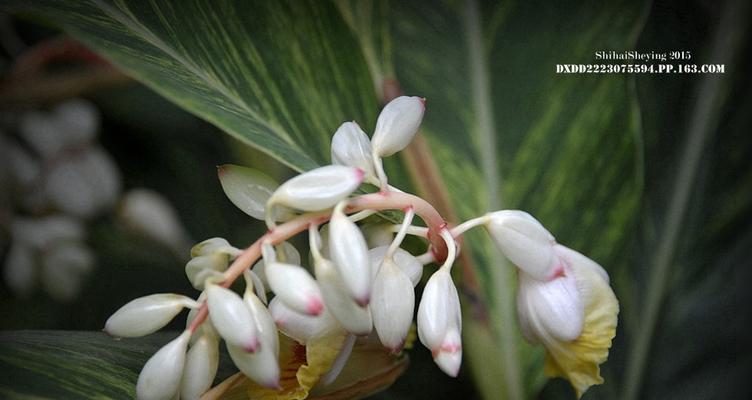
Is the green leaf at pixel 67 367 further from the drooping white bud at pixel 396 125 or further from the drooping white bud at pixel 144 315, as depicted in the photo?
the drooping white bud at pixel 396 125

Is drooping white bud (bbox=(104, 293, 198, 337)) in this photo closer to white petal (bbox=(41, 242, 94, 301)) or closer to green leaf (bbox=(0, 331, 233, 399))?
green leaf (bbox=(0, 331, 233, 399))

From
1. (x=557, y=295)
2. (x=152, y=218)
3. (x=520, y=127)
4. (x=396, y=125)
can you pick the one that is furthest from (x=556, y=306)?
(x=152, y=218)

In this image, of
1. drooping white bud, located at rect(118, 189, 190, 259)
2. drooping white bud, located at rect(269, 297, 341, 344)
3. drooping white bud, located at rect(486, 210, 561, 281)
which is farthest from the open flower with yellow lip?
drooping white bud, located at rect(118, 189, 190, 259)

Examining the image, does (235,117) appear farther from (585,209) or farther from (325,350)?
(585,209)

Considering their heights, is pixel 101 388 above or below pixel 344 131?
below

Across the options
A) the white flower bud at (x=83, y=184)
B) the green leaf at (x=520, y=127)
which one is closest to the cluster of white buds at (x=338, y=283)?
the green leaf at (x=520, y=127)

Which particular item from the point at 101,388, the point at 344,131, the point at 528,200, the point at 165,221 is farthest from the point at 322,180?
the point at 165,221

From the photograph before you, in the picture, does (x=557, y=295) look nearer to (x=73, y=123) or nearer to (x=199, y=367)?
(x=199, y=367)
